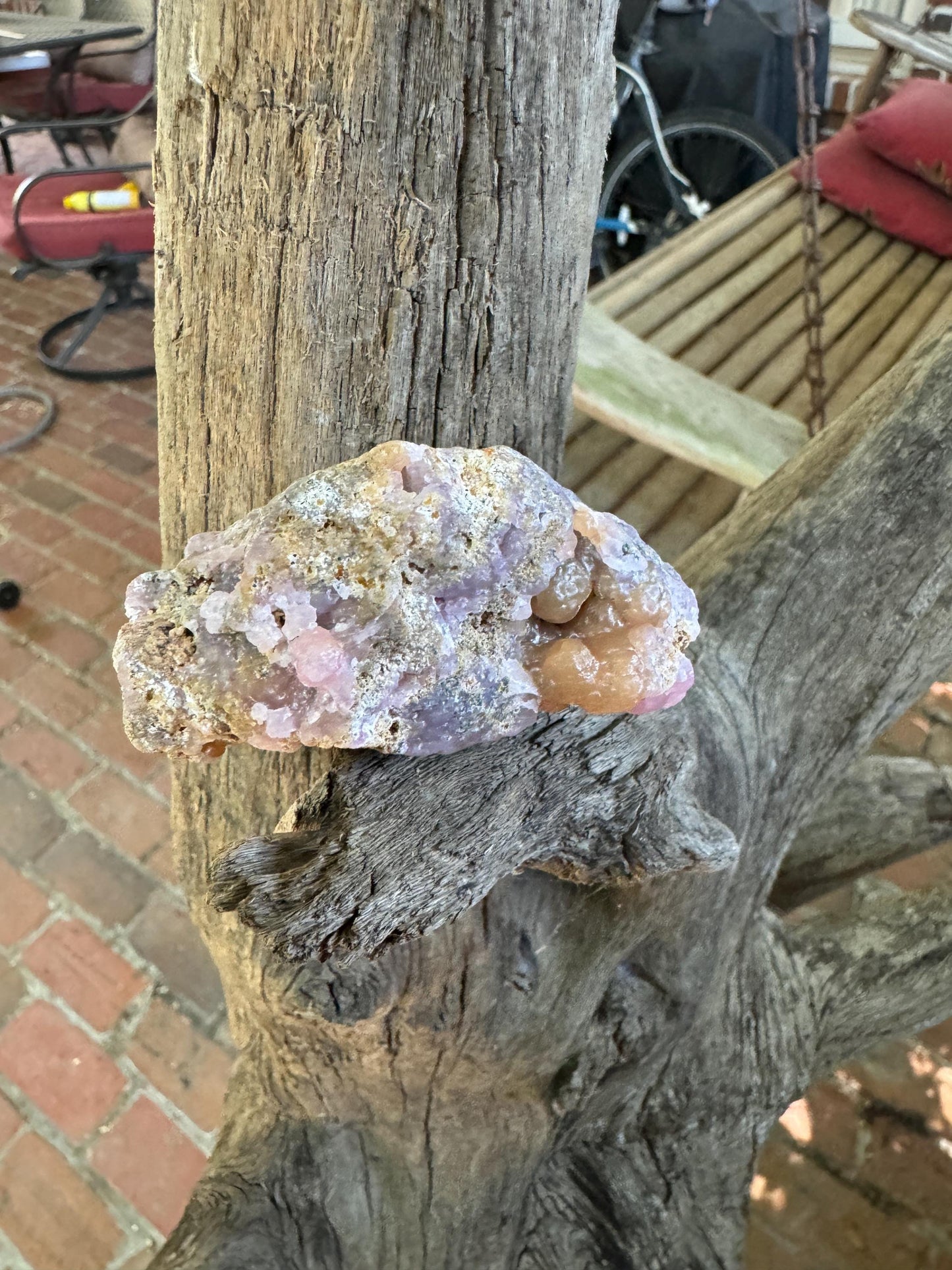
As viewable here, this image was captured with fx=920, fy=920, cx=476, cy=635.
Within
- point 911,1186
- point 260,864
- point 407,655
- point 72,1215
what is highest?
point 407,655

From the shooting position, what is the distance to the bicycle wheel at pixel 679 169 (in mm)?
3574

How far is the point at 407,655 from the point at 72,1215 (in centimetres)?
163

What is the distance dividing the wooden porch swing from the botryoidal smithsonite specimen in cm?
103

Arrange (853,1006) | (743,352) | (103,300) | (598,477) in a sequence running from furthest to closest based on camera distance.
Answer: (103,300) < (743,352) < (598,477) < (853,1006)

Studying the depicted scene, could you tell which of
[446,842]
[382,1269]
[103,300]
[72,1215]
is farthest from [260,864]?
[103,300]

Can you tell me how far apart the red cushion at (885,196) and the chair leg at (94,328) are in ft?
7.83

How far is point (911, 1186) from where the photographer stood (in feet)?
5.63

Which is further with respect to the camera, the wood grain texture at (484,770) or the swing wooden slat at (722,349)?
the swing wooden slat at (722,349)

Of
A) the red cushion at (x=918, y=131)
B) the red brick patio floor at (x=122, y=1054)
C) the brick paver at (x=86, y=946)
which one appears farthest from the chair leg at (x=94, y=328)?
the red cushion at (x=918, y=131)

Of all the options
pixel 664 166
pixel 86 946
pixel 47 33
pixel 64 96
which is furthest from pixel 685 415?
pixel 64 96

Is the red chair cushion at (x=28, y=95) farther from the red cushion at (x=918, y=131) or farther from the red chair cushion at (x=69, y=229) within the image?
the red cushion at (x=918, y=131)

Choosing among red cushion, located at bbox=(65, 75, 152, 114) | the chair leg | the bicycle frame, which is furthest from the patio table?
the bicycle frame

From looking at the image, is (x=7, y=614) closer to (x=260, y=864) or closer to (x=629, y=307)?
(x=629, y=307)

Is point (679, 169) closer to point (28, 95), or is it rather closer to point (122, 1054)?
point (28, 95)
